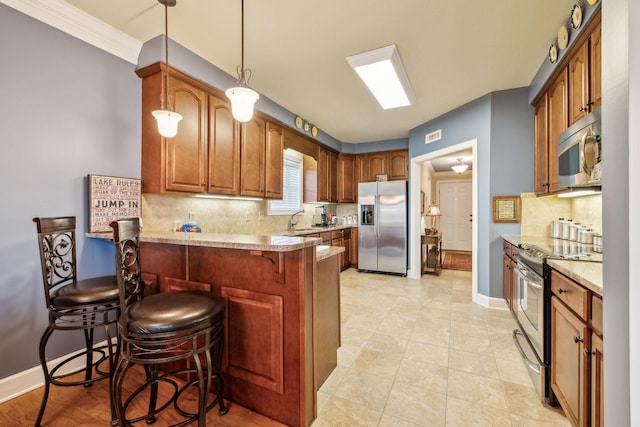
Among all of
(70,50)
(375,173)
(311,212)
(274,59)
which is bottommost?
(311,212)

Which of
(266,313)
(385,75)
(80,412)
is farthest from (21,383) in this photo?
(385,75)

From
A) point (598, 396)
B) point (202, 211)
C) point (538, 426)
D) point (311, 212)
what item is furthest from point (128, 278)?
point (311, 212)

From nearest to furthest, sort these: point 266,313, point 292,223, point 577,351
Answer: point 577,351, point 266,313, point 292,223

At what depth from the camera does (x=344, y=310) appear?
3.30 metres

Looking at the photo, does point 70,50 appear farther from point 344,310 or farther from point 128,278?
point 344,310

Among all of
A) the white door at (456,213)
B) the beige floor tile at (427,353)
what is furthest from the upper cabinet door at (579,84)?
the white door at (456,213)

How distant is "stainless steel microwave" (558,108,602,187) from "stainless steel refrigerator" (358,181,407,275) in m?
2.96

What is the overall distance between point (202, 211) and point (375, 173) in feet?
12.3

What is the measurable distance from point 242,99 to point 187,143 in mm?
1127

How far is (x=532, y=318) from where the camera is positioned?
1974 millimetres

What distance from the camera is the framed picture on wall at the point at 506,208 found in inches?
127

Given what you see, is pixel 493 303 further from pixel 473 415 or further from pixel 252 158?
pixel 252 158

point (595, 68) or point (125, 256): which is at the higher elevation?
point (595, 68)

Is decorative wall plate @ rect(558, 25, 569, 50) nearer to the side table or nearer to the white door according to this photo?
the side table
